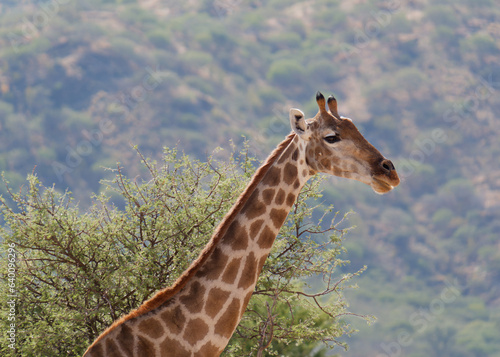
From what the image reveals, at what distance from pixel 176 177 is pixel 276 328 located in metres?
3.71

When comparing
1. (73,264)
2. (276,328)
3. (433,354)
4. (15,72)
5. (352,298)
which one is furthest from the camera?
(15,72)

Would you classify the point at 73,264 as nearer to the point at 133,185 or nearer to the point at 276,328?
the point at 133,185

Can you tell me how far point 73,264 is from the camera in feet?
46.6

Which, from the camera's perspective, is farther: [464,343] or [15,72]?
[15,72]

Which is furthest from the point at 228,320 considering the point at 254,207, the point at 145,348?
the point at 254,207

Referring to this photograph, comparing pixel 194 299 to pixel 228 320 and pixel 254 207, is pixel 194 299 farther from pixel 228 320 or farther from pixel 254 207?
pixel 254 207

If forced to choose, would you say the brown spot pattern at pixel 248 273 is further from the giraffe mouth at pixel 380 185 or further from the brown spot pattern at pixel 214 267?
the giraffe mouth at pixel 380 185

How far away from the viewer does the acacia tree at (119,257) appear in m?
13.8

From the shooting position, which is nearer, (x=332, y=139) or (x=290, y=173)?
(x=332, y=139)

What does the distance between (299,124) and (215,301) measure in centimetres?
228

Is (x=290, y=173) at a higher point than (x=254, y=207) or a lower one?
higher

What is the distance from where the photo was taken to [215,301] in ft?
28.6

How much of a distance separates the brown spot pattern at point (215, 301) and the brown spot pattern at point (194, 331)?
0.16 meters

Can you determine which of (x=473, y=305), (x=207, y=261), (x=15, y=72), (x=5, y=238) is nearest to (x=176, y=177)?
(x=5, y=238)
